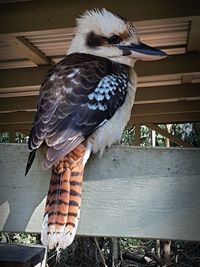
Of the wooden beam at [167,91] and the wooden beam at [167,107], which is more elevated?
the wooden beam at [167,107]

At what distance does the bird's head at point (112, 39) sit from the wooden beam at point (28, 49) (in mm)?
877

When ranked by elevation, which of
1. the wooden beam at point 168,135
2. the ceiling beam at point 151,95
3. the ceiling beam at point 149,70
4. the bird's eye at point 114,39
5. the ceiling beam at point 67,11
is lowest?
the bird's eye at point 114,39

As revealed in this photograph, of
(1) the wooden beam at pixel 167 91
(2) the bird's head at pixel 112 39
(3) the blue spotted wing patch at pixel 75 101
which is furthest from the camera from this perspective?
(1) the wooden beam at pixel 167 91

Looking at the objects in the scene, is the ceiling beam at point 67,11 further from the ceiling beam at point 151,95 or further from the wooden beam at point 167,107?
the wooden beam at point 167,107

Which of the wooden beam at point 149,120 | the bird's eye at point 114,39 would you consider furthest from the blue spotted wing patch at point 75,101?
the wooden beam at point 149,120

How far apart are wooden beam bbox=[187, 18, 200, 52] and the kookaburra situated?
723 millimetres

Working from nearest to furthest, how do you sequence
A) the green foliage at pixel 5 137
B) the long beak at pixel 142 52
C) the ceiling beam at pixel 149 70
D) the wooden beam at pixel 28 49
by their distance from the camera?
the long beak at pixel 142 52 → the wooden beam at pixel 28 49 → the ceiling beam at pixel 149 70 → the green foliage at pixel 5 137

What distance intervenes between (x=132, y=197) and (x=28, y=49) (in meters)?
2.01

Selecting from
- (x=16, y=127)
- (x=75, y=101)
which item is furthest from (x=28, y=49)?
(x=16, y=127)

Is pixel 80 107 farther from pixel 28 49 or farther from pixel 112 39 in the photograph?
pixel 28 49

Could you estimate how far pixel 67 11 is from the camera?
2.30 metres

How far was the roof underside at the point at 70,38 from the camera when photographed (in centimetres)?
228

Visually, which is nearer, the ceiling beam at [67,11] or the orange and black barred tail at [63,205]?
the orange and black barred tail at [63,205]

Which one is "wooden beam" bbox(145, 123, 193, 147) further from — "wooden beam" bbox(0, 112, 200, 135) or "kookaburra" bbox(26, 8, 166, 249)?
"kookaburra" bbox(26, 8, 166, 249)
